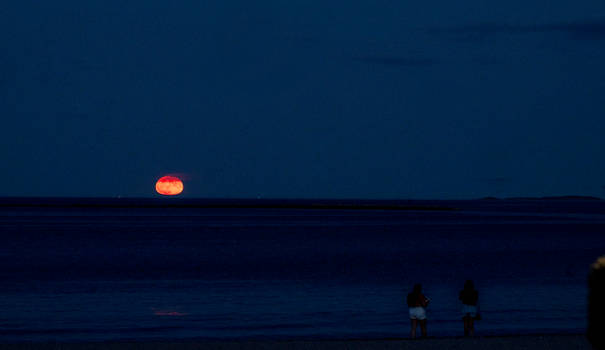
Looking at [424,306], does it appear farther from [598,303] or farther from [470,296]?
[598,303]

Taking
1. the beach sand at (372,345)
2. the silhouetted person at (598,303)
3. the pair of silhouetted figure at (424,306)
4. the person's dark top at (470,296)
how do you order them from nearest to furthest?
the silhouetted person at (598,303) < the beach sand at (372,345) < the pair of silhouetted figure at (424,306) < the person's dark top at (470,296)

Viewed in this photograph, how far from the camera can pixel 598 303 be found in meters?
9.79

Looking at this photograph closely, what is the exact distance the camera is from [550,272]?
5428 centimetres

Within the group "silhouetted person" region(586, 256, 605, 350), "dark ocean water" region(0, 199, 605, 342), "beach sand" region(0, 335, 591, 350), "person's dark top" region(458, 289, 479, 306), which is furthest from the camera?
"dark ocean water" region(0, 199, 605, 342)

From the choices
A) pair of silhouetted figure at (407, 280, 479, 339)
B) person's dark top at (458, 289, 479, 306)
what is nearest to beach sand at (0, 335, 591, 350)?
pair of silhouetted figure at (407, 280, 479, 339)

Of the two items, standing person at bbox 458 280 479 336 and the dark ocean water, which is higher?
the dark ocean water

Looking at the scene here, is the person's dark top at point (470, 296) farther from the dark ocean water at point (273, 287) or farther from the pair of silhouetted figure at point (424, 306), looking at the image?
the dark ocean water at point (273, 287)

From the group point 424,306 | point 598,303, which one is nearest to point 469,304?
point 424,306

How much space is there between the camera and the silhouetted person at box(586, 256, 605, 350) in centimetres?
973

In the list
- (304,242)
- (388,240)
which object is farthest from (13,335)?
(388,240)

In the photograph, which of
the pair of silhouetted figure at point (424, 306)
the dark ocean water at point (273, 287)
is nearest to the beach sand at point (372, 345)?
the pair of silhouetted figure at point (424, 306)

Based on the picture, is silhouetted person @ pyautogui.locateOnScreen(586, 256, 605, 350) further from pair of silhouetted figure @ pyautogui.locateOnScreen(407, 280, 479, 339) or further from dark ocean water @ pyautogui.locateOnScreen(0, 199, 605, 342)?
dark ocean water @ pyautogui.locateOnScreen(0, 199, 605, 342)

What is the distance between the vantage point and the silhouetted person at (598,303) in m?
9.73

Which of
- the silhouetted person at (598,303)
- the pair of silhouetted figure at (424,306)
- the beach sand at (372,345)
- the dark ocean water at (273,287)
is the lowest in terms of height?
the silhouetted person at (598,303)
